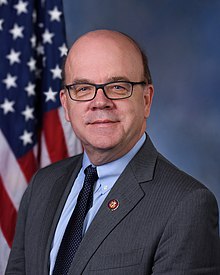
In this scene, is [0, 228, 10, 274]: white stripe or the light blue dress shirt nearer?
the light blue dress shirt

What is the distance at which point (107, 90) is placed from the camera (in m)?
2.16

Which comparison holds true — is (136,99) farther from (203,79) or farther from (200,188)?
(203,79)

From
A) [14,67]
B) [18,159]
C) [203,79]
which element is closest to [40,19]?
[14,67]

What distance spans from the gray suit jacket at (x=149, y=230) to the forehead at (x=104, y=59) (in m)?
0.32

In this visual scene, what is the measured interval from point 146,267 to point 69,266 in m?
0.32

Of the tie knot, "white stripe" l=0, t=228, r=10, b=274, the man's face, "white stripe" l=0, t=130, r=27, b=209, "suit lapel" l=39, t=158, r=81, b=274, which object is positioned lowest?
"white stripe" l=0, t=228, r=10, b=274

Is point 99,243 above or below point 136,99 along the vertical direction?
below

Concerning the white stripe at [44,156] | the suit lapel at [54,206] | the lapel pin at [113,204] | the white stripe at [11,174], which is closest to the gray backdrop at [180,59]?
the white stripe at [44,156]

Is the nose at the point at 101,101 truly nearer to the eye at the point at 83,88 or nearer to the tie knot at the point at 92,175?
the eye at the point at 83,88

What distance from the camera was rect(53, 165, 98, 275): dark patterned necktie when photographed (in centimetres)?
212

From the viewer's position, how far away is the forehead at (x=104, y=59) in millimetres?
2158

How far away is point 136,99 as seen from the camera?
86.8 inches

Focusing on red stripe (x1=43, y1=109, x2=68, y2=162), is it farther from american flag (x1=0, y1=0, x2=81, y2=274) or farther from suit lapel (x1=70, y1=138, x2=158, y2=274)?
suit lapel (x1=70, y1=138, x2=158, y2=274)

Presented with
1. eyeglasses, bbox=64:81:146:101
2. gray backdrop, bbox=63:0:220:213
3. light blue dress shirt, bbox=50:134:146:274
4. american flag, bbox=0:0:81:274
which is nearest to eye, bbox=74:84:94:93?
eyeglasses, bbox=64:81:146:101
